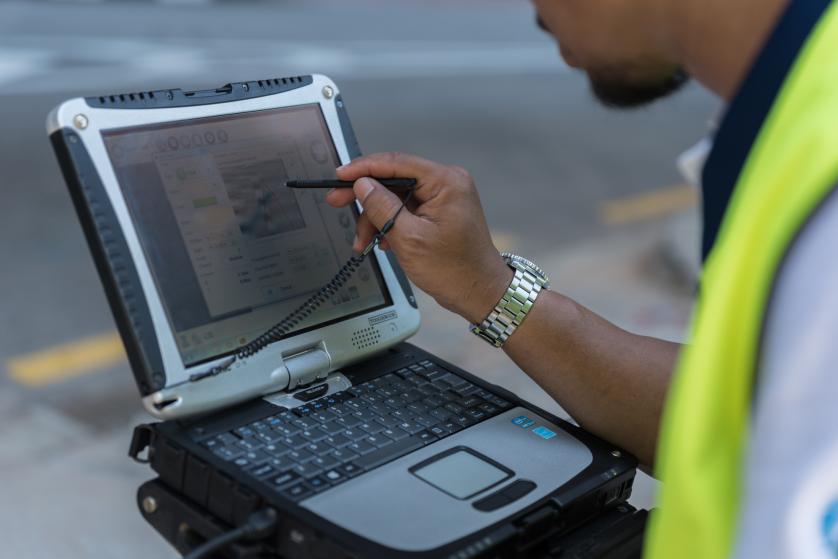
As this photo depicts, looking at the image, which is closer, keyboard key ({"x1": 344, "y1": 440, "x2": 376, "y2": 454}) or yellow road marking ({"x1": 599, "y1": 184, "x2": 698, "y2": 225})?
keyboard key ({"x1": 344, "y1": 440, "x2": 376, "y2": 454})

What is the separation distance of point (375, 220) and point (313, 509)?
47cm

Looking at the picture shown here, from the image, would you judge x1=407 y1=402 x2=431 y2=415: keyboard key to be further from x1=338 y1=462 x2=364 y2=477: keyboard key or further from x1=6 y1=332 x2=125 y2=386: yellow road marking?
x1=6 y1=332 x2=125 y2=386: yellow road marking

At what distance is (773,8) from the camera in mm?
916

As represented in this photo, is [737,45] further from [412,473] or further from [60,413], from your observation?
[60,413]

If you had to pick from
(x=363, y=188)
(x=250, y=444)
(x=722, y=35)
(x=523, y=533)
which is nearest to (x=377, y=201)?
(x=363, y=188)

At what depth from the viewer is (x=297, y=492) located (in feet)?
4.01

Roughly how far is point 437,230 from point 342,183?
0.50ft

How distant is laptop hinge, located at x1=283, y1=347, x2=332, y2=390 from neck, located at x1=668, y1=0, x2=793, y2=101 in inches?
26.8

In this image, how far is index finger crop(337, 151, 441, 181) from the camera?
4.99ft

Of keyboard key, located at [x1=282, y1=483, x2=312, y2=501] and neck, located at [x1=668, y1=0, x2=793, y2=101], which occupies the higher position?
neck, located at [x1=668, y1=0, x2=793, y2=101]

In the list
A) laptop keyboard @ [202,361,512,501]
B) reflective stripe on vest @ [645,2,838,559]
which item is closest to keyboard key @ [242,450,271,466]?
laptop keyboard @ [202,361,512,501]

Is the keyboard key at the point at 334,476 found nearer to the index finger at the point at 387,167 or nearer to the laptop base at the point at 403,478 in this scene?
the laptop base at the point at 403,478

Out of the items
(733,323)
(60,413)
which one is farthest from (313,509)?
(60,413)

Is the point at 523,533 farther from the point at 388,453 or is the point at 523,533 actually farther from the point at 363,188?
the point at 363,188
